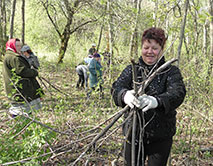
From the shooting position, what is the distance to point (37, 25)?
14.1 m

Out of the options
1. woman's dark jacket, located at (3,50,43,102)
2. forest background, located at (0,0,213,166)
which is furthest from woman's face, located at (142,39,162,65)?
woman's dark jacket, located at (3,50,43,102)

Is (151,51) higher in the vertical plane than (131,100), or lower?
higher

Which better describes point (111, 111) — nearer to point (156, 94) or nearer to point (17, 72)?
point (17, 72)

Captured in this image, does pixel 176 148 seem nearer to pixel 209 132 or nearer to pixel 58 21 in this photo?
pixel 209 132

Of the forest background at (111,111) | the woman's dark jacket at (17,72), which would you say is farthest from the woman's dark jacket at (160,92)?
the woman's dark jacket at (17,72)

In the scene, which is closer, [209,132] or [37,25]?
[209,132]

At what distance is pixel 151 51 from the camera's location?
142 centimetres

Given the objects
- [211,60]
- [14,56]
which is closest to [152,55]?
[14,56]

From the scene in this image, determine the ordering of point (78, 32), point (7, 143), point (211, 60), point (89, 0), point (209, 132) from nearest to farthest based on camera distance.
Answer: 1. point (7, 143)
2. point (209, 132)
3. point (211, 60)
4. point (89, 0)
5. point (78, 32)

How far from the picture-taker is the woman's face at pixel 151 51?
142cm

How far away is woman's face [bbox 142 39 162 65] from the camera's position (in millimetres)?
1423

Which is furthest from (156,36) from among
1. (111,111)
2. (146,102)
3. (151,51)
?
(111,111)

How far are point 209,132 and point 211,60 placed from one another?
5.27 ft

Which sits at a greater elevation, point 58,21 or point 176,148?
point 58,21
